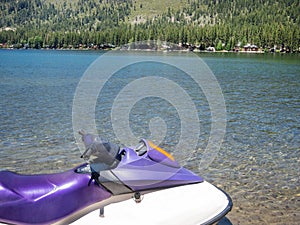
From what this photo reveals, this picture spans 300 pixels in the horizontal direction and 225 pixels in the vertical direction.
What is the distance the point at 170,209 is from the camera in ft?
15.5

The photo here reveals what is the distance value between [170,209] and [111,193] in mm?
722

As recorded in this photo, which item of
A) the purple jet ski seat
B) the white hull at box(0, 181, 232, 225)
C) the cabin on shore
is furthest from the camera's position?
the cabin on shore

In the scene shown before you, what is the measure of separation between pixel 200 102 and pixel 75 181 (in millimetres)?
20810

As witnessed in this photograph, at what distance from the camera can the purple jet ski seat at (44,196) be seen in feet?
13.9

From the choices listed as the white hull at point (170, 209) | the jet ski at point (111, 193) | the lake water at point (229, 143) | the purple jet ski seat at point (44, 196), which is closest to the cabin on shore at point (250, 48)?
the lake water at point (229, 143)

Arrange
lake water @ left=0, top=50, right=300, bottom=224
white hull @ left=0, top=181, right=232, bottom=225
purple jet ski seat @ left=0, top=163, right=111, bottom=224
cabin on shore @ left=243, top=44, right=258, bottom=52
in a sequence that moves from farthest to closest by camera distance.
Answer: cabin on shore @ left=243, top=44, right=258, bottom=52 < lake water @ left=0, top=50, right=300, bottom=224 < white hull @ left=0, top=181, right=232, bottom=225 < purple jet ski seat @ left=0, top=163, right=111, bottom=224

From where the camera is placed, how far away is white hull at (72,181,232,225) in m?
4.55

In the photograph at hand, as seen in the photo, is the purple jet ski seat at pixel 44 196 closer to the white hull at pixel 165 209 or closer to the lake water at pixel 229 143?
the white hull at pixel 165 209

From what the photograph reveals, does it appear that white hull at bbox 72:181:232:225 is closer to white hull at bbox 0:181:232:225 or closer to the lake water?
white hull at bbox 0:181:232:225

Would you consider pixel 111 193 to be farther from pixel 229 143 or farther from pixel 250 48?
pixel 250 48

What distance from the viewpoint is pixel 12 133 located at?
14.9 metres

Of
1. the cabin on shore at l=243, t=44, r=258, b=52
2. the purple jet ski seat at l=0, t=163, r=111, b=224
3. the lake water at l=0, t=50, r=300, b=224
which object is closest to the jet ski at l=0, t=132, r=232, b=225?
the purple jet ski seat at l=0, t=163, r=111, b=224

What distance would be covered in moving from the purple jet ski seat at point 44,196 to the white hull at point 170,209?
0.22 m

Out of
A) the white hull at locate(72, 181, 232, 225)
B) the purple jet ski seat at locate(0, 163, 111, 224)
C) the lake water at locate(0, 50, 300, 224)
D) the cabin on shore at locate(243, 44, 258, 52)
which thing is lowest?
the cabin on shore at locate(243, 44, 258, 52)
